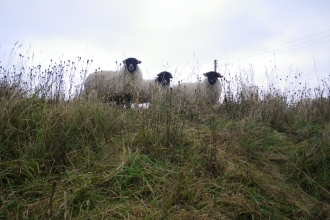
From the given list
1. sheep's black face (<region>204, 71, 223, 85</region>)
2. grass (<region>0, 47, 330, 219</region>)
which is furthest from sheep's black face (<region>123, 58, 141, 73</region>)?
grass (<region>0, 47, 330, 219</region>)

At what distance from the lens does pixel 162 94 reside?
5.11 m

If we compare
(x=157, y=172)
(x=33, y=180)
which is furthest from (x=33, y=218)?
(x=157, y=172)

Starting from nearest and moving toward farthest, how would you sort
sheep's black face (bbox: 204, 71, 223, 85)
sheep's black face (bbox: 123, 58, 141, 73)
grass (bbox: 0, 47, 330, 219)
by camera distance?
grass (bbox: 0, 47, 330, 219)
sheep's black face (bbox: 123, 58, 141, 73)
sheep's black face (bbox: 204, 71, 223, 85)

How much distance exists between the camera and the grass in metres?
2.73

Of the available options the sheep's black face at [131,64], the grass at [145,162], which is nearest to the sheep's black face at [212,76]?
the sheep's black face at [131,64]

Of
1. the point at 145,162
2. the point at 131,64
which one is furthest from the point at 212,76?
the point at 145,162

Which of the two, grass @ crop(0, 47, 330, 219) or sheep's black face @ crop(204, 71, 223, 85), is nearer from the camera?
grass @ crop(0, 47, 330, 219)

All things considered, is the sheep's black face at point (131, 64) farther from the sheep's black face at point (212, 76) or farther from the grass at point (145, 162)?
the grass at point (145, 162)

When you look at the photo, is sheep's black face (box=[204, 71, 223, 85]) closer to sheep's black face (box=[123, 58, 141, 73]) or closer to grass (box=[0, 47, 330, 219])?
sheep's black face (box=[123, 58, 141, 73])

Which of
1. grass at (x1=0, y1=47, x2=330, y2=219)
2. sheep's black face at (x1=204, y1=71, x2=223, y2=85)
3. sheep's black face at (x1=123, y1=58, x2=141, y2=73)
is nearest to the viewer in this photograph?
grass at (x1=0, y1=47, x2=330, y2=219)

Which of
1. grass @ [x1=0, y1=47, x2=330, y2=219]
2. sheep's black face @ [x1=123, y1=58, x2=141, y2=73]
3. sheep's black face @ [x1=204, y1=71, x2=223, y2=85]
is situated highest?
sheep's black face @ [x1=123, y1=58, x2=141, y2=73]

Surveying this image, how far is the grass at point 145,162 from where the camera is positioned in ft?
8.97

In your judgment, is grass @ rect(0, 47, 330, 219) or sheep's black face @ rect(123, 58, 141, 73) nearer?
grass @ rect(0, 47, 330, 219)

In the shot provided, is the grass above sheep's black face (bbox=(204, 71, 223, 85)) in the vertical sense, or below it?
below
